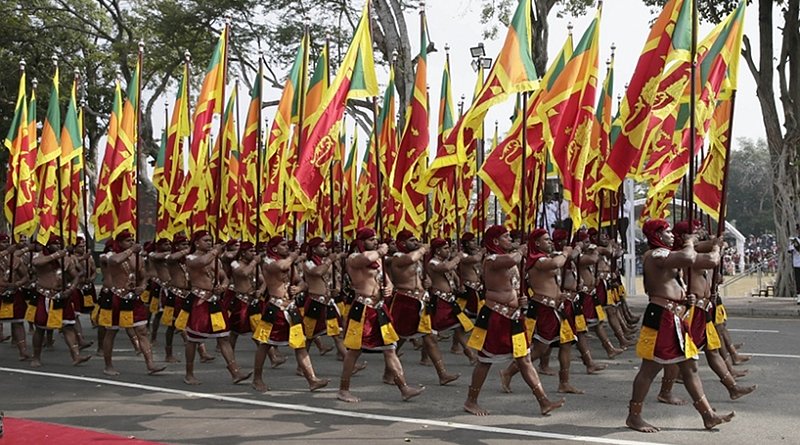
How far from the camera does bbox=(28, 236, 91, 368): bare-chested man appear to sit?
11266 mm

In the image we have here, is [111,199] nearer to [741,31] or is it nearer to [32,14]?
[741,31]

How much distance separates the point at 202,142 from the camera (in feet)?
42.7

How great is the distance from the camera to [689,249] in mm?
6809

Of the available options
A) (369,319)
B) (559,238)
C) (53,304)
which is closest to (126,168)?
(53,304)

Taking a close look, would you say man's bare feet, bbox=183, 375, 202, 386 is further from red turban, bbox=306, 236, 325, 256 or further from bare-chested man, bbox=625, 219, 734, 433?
bare-chested man, bbox=625, 219, 734, 433

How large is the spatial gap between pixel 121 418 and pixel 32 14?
2563 cm

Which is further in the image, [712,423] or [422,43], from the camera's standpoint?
[422,43]

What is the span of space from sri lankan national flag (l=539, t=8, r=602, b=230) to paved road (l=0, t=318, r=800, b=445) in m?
2.07

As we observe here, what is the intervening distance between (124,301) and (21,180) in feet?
13.9

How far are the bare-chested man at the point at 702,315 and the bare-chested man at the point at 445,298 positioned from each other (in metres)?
3.17

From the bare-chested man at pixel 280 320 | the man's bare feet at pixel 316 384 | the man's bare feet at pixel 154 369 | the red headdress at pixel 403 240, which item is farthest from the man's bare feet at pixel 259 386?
the red headdress at pixel 403 240

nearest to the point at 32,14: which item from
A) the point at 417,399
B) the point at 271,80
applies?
the point at 271,80

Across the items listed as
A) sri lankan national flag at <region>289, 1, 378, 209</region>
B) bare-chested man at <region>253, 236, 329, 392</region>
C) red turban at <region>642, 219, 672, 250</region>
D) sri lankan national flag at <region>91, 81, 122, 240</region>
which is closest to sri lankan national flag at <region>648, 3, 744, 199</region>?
red turban at <region>642, 219, 672, 250</region>

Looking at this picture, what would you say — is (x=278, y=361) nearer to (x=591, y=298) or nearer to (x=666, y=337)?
(x=591, y=298)
